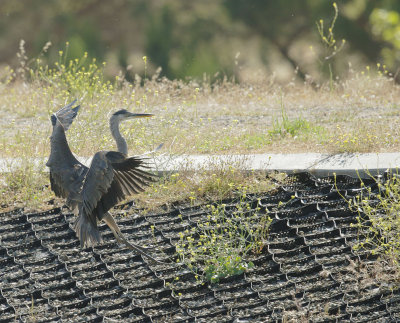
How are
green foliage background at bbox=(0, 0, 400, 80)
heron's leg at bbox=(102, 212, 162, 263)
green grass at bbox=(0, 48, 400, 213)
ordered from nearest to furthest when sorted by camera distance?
1. heron's leg at bbox=(102, 212, 162, 263)
2. green grass at bbox=(0, 48, 400, 213)
3. green foliage background at bbox=(0, 0, 400, 80)

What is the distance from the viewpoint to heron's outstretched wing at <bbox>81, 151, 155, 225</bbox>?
518 centimetres

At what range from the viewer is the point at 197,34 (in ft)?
51.7

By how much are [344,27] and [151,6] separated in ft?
14.9

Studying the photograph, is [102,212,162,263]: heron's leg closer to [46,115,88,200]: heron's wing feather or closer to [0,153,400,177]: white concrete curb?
[46,115,88,200]: heron's wing feather

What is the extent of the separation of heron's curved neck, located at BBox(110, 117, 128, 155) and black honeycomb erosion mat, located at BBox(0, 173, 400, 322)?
0.68 metres

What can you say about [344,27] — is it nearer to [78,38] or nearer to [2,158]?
[78,38]

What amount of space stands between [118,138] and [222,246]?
4.16 ft

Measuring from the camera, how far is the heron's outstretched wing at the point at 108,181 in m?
5.18

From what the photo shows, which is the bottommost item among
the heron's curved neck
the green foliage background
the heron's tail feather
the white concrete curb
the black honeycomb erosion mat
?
the black honeycomb erosion mat

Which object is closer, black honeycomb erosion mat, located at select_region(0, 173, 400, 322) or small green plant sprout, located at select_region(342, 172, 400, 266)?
black honeycomb erosion mat, located at select_region(0, 173, 400, 322)

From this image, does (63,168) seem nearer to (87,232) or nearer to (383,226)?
(87,232)

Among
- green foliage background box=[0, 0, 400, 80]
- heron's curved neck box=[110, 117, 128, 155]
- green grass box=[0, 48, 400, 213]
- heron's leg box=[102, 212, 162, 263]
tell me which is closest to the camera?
heron's leg box=[102, 212, 162, 263]

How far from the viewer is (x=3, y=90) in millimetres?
11180

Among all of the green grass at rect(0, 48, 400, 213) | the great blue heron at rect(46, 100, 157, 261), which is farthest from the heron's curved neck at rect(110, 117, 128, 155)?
the green grass at rect(0, 48, 400, 213)
